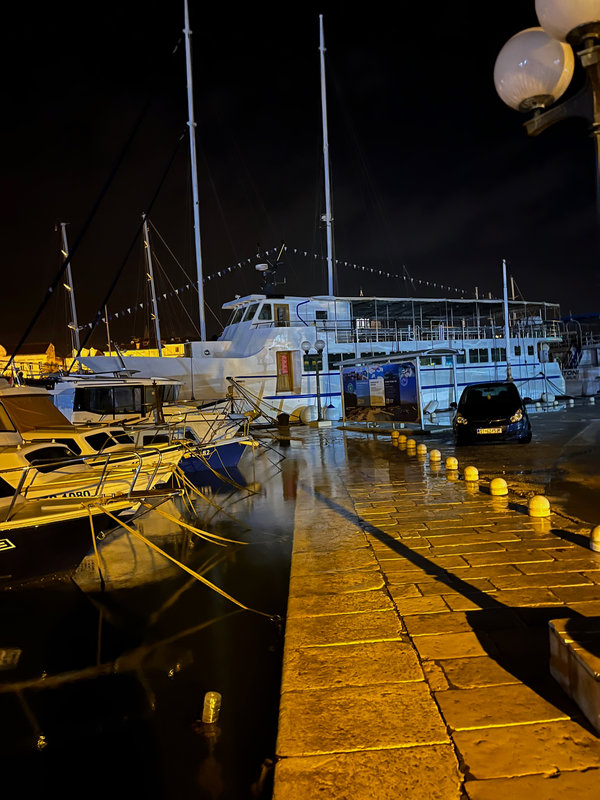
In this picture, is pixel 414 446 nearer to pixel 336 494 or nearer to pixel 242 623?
pixel 336 494

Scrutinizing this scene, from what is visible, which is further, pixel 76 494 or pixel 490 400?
pixel 490 400

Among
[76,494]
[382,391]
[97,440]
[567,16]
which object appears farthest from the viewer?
[382,391]

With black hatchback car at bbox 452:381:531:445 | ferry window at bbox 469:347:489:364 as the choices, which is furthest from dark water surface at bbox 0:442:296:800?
ferry window at bbox 469:347:489:364

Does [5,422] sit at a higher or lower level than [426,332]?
lower

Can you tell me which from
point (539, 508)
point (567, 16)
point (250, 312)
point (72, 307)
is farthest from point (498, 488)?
point (72, 307)

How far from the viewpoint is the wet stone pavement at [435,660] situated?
2379 millimetres

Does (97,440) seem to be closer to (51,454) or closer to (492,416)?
(51,454)

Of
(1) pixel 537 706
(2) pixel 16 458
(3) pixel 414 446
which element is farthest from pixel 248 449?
(1) pixel 537 706

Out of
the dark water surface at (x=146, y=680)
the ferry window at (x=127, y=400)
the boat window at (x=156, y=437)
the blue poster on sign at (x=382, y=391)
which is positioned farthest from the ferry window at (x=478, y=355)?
the dark water surface at (x=146, y=680)

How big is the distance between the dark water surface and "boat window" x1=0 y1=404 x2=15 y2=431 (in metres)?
3.50

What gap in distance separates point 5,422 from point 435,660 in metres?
8.15

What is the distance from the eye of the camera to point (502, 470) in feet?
32.4

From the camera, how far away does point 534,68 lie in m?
3.40

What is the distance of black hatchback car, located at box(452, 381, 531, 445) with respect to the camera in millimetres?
12883
